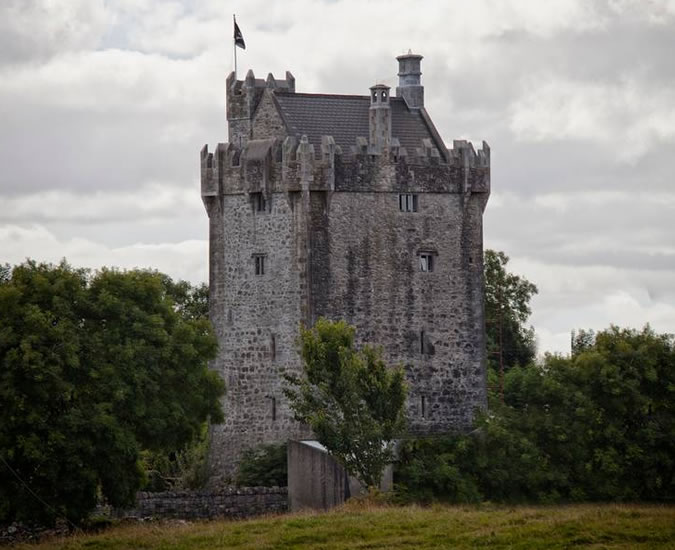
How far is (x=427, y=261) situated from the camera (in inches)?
3484

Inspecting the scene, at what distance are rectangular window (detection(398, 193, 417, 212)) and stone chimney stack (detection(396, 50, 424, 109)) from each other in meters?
5.33

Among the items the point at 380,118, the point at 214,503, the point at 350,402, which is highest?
the point at 380,118

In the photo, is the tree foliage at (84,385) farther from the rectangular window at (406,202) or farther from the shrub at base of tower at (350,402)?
the rectangular window at (406,202)

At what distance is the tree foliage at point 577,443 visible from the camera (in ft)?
268

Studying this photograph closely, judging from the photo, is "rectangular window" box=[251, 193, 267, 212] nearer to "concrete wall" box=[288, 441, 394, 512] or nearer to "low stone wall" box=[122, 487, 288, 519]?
"concrete wall" box=[288, 441, 394, 512]

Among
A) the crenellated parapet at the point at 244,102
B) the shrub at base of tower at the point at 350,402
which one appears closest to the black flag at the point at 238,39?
the crenellated parapet at the point at 244,102

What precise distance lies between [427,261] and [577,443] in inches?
410

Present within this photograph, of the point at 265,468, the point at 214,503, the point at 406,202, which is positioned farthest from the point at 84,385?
the point at 406,202

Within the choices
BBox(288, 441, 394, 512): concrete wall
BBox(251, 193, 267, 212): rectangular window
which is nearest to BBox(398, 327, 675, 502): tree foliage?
BBox(288, 441, 394, 512): concrete wall

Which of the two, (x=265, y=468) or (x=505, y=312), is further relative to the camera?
(x=505, y=312)

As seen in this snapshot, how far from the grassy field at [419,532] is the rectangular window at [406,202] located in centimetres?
2084

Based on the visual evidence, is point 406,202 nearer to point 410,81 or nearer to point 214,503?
point 410,81

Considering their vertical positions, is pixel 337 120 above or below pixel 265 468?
above

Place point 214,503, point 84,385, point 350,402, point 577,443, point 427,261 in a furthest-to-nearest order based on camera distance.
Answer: point 427,261 < point 577,443 < point 214,503 < point 350,402 < point 84,385
